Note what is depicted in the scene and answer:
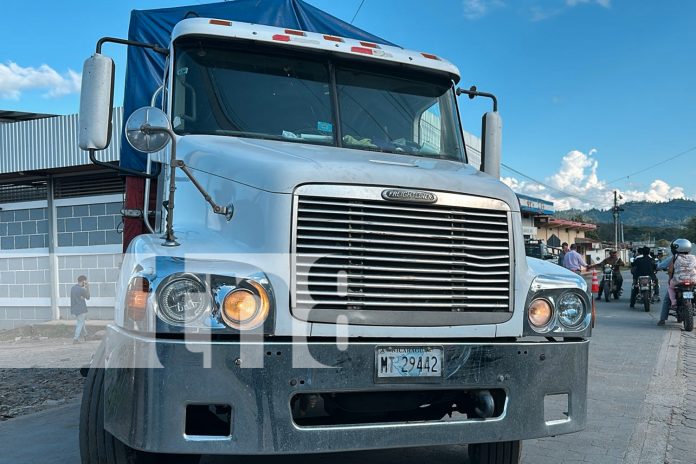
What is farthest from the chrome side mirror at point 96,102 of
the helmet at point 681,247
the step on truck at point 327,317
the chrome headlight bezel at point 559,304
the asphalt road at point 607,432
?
the helmet at point 681,247

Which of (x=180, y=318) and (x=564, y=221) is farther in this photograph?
(x=564, y=221)

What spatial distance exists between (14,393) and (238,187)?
18.4ft

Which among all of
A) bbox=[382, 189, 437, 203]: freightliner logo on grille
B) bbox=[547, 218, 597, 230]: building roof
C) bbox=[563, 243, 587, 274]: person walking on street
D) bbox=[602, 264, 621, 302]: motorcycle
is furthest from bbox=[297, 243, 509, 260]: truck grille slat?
bbox=[547, 218, 597, 230]: building roof

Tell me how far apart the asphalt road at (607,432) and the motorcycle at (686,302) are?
3389 mm

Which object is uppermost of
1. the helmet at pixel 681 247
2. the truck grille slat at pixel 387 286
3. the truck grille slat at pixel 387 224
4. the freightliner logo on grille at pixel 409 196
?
the freightliner logo on grille at pixel 409 196

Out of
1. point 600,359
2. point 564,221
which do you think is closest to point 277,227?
point 600,359

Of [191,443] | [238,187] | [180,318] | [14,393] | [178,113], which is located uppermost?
[178,113]

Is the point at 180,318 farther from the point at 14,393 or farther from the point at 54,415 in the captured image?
the point at 14,393

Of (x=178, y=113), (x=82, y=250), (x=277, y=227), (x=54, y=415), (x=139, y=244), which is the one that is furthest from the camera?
(x=82, y=250)

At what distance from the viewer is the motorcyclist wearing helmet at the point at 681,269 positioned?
12.0 metres

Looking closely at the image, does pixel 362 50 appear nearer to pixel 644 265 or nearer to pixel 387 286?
pixel 387 286

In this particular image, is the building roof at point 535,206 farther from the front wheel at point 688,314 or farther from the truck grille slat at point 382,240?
the truck grille slat at point 382,240

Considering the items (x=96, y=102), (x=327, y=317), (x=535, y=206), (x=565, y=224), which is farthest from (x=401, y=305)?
(x=565, y=224)

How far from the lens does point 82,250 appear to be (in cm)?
1666
